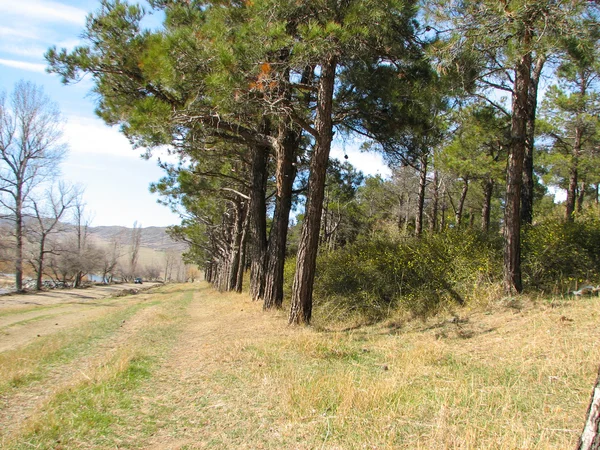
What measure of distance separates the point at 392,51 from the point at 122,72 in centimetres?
609

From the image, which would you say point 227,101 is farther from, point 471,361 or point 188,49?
point 471,361

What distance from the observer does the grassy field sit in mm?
2979

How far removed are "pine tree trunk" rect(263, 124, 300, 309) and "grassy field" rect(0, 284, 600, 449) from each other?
3.17 meters

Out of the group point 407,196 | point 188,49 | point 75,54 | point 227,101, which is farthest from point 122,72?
point 407,196

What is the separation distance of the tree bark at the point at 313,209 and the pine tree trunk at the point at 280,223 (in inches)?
89.7

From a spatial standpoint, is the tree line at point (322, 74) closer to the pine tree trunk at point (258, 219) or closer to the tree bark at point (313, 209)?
the tree bark at point (313, 209)

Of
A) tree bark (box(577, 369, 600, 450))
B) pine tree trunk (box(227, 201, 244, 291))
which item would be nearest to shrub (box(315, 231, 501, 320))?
tree bark (box(577, 369, 600, 450))

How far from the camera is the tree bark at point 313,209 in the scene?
7.72 meters

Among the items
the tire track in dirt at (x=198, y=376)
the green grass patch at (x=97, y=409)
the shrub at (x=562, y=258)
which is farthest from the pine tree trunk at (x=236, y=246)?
the shrub at (x=562, y=258)

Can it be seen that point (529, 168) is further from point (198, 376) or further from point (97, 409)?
point (97, 409)

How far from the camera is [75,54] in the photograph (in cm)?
875

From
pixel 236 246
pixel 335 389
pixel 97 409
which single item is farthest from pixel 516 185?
pixel 236 246

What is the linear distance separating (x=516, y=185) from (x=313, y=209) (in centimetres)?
397

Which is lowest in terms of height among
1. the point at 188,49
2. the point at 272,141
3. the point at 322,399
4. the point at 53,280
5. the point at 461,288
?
the point at 53,280
